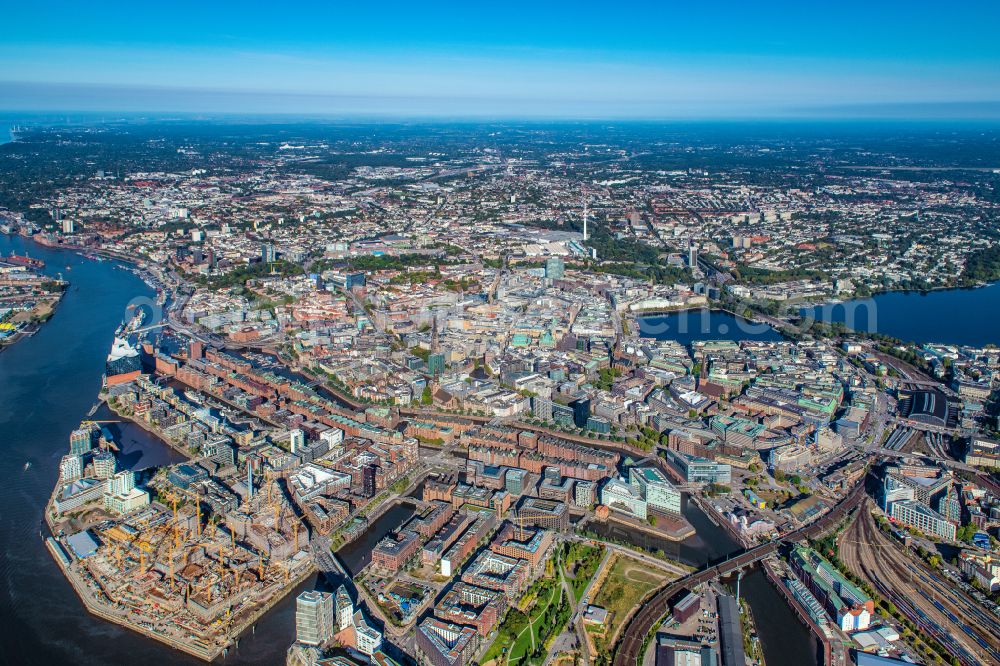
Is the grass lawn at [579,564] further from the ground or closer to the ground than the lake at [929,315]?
closer to the ground

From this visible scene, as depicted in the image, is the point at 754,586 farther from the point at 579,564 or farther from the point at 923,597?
the point at 579,564

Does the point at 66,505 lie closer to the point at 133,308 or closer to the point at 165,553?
the point at 165,553

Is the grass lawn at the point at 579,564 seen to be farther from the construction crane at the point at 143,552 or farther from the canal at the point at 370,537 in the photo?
the construction crane at the point at 143,552

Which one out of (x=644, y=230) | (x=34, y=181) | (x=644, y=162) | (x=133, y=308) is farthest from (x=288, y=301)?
(x=644, y=162)

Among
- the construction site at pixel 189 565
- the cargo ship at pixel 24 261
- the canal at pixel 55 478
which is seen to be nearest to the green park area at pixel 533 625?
the canal at pixel 55 478

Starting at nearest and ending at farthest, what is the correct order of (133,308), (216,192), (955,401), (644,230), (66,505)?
(66,505)
(955,401)
(133,308)
(644,230)
(216,192)

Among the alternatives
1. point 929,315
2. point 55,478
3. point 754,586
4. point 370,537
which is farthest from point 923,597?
point 929,315

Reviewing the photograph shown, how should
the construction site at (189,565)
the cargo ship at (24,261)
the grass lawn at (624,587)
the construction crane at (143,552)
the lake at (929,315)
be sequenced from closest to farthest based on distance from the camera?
the construction site at (189,565), the grass lawn at (624,587), the construction crane at (143,552), the lake at (929,315), the cargo ship at (24,261)
